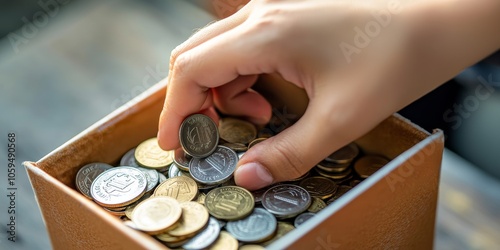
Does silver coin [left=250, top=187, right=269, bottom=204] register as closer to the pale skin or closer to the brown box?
the pale skin

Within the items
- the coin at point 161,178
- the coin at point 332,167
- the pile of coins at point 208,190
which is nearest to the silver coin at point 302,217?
the pile of coins at point 208,190

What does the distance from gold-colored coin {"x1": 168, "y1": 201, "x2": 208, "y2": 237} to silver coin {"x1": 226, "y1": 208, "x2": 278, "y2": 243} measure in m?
0.03

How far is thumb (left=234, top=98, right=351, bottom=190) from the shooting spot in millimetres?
775

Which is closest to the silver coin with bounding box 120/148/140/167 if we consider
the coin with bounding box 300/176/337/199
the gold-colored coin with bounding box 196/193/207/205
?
the gold-colored coin with bounding box 196/193/207/205

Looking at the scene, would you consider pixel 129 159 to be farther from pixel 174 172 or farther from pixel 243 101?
pixel 243 101

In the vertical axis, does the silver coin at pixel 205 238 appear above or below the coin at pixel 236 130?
below

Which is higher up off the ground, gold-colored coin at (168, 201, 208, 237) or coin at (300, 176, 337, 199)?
coin at (300, 176, 337, 199)

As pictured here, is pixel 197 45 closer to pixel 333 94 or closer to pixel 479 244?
pixel 333 94

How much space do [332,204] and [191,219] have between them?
0.63ft

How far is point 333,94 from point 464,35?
0.21 meters

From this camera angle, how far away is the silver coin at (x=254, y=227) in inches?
31.0

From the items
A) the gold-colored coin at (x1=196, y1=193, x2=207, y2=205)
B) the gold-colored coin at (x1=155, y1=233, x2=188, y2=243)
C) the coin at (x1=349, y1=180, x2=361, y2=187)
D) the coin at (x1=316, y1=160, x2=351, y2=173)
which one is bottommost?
the gold-colored coin at (x1=155, y1=233, x2=188, y2=243)

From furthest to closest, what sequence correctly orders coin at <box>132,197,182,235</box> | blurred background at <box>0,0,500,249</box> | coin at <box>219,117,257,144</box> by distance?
blurred background at <box>0,0,500,249</box> < coin at <box>219,117,257,144</box> < coin at <box>132,197,182,235</box>

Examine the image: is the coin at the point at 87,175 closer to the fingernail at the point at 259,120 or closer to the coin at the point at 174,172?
the coin at the point at 174,172
